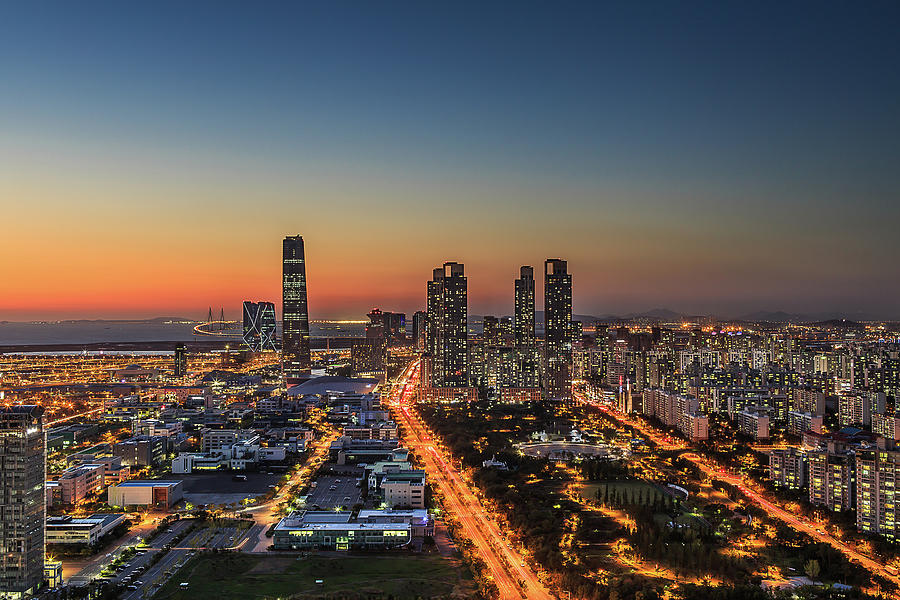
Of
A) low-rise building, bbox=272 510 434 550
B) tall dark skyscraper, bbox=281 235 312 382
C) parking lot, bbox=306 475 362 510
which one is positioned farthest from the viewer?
tall dark skyscraper, bbox=281 235 312 382

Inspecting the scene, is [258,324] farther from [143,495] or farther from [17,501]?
[17,501]

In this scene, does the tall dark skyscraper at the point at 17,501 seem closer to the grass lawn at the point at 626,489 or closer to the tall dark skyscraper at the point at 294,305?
the grass lawn at the point at 626,489

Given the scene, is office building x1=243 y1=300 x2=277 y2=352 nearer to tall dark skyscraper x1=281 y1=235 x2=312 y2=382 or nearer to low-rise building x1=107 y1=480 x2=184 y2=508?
tall dark skyscraper x1=281 y1=235 x2=312 y2=382

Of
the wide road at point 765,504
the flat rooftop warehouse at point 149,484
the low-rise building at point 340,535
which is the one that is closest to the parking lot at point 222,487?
the flat rooftop warehouse at point 149,484

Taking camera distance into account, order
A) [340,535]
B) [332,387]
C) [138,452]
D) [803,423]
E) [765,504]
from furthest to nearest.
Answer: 1. [332,387]
2. [803,423]
3. [138,452]
4. [765,504]
5. [340,535]

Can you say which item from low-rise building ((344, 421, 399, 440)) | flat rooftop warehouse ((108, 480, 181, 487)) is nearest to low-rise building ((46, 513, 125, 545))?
flat rooftop warehouse ((108, 480, 181, 487))

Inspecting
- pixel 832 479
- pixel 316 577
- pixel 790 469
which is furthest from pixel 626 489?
pixel 316 577
